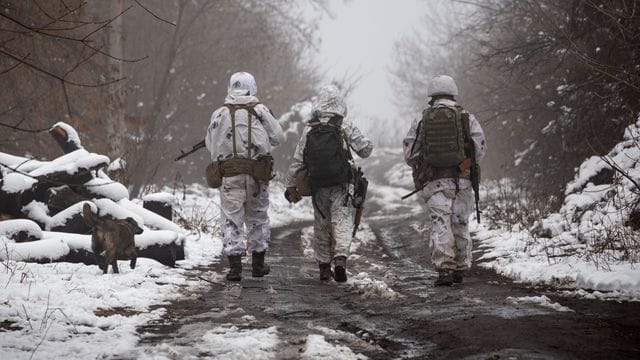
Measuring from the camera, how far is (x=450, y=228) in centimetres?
651

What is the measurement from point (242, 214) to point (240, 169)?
538mm

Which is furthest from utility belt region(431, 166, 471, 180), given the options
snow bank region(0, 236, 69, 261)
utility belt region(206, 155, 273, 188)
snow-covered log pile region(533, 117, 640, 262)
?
snow bank region(0, 236, 69, 261)

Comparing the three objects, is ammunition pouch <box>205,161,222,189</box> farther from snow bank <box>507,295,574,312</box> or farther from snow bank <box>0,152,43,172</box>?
snow bank <box>507,295,574,312</box>

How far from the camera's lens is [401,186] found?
30.7 metres

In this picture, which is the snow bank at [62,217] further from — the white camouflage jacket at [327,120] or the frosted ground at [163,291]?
the white camouflage jacket at [327,120]

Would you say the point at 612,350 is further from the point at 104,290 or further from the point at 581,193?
the point at 581,193

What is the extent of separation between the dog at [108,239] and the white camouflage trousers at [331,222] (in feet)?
6.68

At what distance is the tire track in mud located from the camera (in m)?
3.56

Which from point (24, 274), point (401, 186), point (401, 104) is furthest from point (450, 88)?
point (401, 104)

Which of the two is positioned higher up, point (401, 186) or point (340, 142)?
point (401, 186)

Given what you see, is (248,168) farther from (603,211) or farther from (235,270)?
(603,211)

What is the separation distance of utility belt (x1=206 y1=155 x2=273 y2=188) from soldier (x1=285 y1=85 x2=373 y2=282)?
1.27 feet

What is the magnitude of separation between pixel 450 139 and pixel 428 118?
13.0 inches

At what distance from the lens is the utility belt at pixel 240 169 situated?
274 inches
